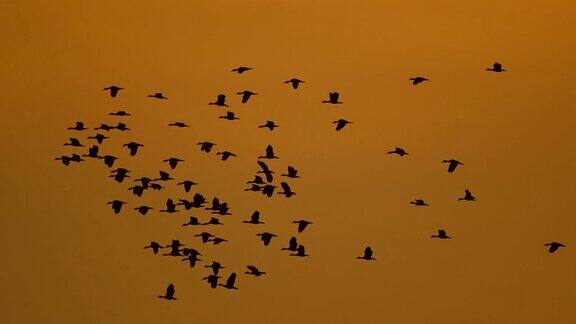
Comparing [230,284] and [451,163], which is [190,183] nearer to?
[230,284]

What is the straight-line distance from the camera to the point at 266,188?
4503 cm

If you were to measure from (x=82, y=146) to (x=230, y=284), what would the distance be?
18.6 feet

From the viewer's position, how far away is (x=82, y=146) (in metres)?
47.0

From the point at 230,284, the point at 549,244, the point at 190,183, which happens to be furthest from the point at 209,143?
the point at 549,244

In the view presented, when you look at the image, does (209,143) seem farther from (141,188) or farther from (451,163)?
(451,163)

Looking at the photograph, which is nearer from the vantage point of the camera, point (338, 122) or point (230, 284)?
point (338, 122)

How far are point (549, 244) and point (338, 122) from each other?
6.92 m

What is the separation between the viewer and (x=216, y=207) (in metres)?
44.3

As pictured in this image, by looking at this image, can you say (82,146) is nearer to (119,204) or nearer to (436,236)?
(119,204)

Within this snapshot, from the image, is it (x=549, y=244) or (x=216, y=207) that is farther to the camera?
(x=549, y=244)

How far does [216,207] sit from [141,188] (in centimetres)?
268

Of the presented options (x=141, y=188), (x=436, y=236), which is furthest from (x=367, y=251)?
(x=141, y=188)

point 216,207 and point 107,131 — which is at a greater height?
point 107,131

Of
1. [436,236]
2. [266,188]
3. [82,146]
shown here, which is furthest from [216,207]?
[436,236]
